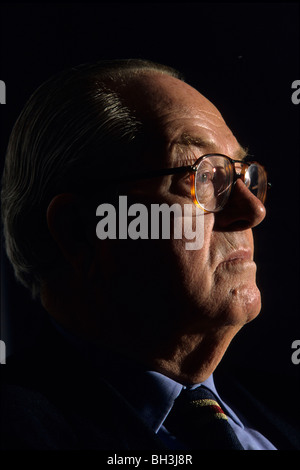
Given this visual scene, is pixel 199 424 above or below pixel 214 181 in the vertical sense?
below

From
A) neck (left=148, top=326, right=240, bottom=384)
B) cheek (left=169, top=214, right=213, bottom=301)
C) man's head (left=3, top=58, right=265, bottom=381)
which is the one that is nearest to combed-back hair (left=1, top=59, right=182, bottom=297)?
man's head (left=3, top=58, right=265, bottom=381)

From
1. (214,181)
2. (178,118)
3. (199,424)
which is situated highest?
(178,118)

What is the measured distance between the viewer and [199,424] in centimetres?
96

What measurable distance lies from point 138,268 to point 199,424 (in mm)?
331

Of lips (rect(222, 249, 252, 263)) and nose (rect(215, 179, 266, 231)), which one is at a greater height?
nose (rect(215, 179, 266, 231))

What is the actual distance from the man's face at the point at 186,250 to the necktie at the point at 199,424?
0.17 meters

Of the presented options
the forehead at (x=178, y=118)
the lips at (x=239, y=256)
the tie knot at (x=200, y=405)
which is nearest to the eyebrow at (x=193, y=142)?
the forehead at (x=178, y=118)

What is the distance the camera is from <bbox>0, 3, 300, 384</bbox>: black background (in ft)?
4.78

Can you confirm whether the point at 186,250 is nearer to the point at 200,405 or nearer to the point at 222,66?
the point at 200,405

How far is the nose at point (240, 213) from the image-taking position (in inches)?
38.4

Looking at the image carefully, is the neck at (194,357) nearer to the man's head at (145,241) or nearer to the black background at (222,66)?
the man's head at (145,241)

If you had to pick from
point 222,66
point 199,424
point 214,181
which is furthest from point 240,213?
point 222,66

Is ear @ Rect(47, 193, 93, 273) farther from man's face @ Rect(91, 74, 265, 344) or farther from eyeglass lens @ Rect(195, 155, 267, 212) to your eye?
eyeglass lens @ Rect(195, 155, 267, 212)
